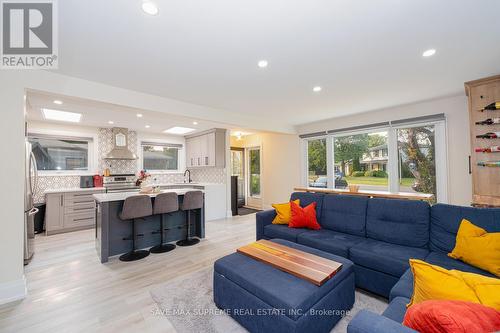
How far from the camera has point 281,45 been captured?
2.17m

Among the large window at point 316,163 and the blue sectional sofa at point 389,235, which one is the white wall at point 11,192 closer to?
the blue sectional sofa at point 389,235

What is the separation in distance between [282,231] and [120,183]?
453 cm

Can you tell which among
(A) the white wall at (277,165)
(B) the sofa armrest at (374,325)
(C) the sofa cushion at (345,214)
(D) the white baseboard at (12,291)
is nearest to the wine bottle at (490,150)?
(C) the sofa cushion at (345,214)

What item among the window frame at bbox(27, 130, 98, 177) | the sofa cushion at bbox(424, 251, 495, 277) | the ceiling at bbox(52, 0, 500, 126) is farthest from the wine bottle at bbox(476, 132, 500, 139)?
the window frame at bbox(27, 130, 98, 177)

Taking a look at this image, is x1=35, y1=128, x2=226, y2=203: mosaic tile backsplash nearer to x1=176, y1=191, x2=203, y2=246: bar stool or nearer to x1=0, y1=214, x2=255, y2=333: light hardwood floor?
x1=0, y1=214, x2=255, y2=333: light hardwood floor

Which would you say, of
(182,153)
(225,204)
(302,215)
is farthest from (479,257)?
(182,153)

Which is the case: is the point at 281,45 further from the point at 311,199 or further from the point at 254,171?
the point at 254,171

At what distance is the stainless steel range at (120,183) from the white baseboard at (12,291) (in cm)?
311

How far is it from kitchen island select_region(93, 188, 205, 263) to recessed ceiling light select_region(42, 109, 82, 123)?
6.98 feet

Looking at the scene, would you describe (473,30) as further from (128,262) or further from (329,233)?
(128,262)

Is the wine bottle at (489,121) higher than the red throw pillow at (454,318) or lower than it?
higher

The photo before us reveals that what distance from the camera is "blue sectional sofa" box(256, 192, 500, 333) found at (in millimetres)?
1971

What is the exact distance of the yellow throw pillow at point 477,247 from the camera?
1725 millimetres

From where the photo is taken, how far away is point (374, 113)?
4.69m
